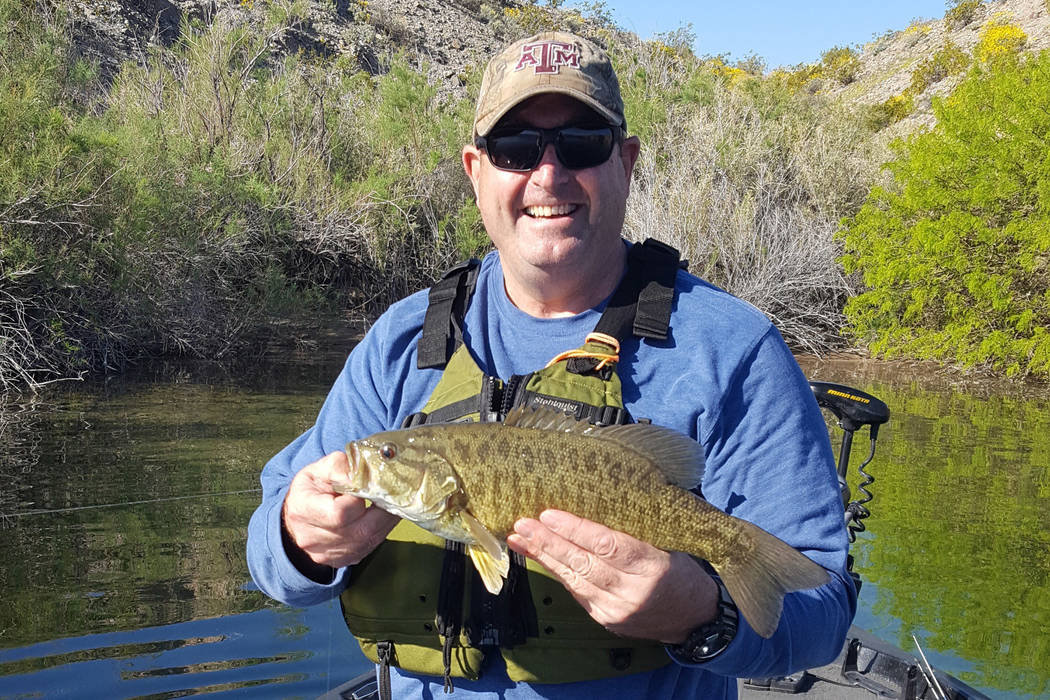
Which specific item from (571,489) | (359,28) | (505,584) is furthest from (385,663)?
(359,28)

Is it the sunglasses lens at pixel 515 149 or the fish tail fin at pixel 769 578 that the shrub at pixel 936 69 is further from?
the fish tail fin at pixel 769 578

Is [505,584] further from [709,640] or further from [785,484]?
[785,484]

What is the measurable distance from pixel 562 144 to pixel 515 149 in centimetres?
14

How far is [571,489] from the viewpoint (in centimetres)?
237

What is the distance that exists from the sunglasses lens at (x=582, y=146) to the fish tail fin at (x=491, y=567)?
3.59ft

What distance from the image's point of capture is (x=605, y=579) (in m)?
2.21

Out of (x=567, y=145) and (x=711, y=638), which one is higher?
(x=567, y=145)

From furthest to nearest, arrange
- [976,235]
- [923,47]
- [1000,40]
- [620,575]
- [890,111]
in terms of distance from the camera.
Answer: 1. [923,47]
2. [1000,40]
3. [890,111]
4. [976,235]
5. [620,575]

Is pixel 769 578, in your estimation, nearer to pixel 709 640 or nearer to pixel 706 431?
pixel 709 640

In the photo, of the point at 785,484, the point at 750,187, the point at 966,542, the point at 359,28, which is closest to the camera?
the point at 785,484

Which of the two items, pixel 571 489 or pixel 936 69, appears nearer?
Answer: pixel 571 489

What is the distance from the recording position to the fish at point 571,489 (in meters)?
2.35

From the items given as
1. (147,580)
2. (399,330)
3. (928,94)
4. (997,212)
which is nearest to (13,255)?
(147,580)

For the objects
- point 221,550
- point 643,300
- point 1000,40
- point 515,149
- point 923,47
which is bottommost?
point 221,550
